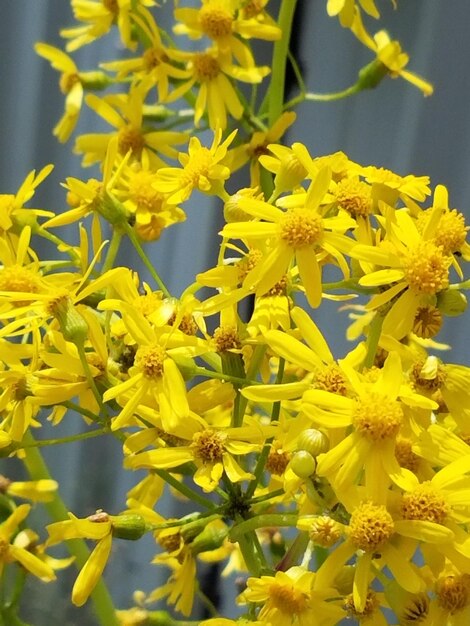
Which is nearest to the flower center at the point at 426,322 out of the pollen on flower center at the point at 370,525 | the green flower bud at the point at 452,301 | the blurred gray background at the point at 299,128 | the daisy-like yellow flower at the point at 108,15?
the green flower bud at the point at 452,301

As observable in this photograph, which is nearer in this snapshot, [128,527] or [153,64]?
[128,527]

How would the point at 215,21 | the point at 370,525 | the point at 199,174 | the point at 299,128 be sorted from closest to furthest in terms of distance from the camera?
the point at 370,525
the point at 199,174
the point at 215,21
the point at 299,128

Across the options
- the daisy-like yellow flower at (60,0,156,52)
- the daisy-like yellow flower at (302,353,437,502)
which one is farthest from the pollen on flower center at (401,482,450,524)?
the daisy-like yellow flower at (60,0,156,52)

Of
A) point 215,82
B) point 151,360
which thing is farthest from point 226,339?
point 215,82

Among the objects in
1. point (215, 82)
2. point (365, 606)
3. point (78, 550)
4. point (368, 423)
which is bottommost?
point (78, 550)

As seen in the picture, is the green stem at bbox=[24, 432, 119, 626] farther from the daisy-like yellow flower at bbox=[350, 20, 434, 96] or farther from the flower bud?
the daisy-like yellow flower at bbox=[350, 20, 434, 96]

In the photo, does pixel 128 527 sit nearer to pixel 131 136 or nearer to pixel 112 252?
pixel 112 252

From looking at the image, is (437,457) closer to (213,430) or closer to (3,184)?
(213,430)

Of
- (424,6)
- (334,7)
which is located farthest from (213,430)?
(424,6)
